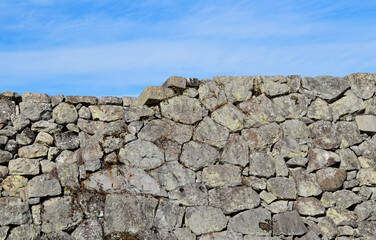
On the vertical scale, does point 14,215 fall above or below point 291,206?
above

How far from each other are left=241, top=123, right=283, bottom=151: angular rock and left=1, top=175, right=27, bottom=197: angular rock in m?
3.53

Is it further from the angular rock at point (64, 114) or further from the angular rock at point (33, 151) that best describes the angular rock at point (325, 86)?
the angular rock at point (33, 151)

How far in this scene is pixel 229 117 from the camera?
7.66 meters

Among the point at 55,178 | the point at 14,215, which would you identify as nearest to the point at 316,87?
the point at 55,178

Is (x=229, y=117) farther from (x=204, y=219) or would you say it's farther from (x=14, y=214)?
(x=14, y=214)

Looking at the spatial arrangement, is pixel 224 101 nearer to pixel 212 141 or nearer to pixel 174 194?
pixel 212 141

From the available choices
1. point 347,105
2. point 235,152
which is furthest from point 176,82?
point 347,105

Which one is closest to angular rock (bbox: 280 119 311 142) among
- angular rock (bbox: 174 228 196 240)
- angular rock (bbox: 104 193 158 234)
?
angular rock (bbox: 174 228 196 240)

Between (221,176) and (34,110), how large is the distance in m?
3.04

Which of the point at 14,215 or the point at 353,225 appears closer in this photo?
the point at 14,215

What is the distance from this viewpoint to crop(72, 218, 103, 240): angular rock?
22.3 feet

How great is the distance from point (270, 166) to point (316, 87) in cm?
171

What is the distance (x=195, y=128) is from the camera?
24.6ft

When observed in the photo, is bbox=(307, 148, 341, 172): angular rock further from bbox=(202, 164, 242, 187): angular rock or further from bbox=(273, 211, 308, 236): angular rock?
bbox=(202, 164, 242, 187): angular rock
